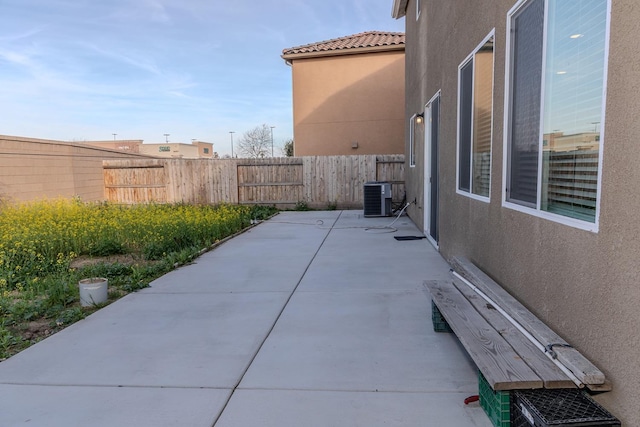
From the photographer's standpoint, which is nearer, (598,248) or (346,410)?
(598,248)

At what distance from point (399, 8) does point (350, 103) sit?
3897 mm

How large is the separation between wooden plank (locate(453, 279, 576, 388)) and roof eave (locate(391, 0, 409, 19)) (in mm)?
9051

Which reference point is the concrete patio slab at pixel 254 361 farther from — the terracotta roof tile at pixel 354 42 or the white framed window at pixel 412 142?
the terracotta roof tile at pixel 354 42

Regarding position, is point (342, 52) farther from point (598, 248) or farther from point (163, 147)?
point (163, 147)

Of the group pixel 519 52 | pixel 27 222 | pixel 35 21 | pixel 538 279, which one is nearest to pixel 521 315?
pixel 538 279

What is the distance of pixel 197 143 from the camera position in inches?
2328

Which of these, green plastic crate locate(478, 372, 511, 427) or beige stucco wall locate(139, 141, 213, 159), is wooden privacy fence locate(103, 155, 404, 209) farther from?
Answer: beige stucco wall locate(139, 141, 213, 159)

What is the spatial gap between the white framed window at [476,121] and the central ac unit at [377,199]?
5594 millimetres

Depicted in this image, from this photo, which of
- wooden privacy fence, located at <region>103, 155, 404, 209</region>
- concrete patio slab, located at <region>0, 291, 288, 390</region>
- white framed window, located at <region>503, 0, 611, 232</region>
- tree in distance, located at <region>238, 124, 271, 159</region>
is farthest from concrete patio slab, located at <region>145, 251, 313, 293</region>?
tree in distance, located at <region>238, 124, 271, 159</region>

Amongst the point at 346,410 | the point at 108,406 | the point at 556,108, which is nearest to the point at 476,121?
the point at 556,108

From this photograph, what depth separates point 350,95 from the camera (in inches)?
547

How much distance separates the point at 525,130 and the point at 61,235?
269 inches

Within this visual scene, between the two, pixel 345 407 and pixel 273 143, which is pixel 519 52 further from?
pixel 273 143

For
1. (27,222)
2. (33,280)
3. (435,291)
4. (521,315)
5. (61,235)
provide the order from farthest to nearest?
1. (27,222)
2. (61,235)
3. (33,280)
4. (435,291)
5. (521,315)
